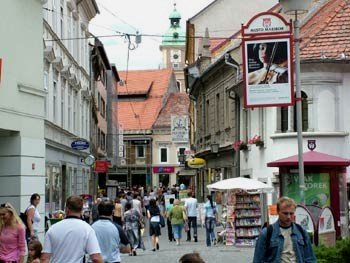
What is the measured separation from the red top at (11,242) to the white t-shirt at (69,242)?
2810mm

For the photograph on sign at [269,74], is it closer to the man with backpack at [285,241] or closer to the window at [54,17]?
the man with backpack at [285,241]

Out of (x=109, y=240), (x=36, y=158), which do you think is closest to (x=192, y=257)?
(x=109, y=240)

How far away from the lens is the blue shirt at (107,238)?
33.7 feet

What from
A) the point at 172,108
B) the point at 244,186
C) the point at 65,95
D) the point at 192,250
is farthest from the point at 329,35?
the point at 172,108

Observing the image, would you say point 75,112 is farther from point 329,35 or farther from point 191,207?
point 329,35

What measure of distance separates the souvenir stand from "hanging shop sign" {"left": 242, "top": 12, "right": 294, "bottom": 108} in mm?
10786

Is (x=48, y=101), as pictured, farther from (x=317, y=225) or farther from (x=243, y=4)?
(x=243, y=4)

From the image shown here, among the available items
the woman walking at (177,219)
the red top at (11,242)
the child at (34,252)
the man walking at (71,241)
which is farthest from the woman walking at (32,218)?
the woman walking at (177,219)

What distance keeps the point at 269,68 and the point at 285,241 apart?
631 cm

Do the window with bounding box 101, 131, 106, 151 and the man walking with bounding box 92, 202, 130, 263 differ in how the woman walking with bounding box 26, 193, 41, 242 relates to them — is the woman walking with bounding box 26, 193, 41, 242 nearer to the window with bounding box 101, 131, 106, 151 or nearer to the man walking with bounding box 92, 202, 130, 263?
the man walking with bounding box 92, 202, 130, 263

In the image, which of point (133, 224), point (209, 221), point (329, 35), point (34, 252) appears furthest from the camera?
point (329, 35)

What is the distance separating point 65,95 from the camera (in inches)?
1367

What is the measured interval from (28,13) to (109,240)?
9.15 m

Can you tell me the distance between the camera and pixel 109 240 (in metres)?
10.3
